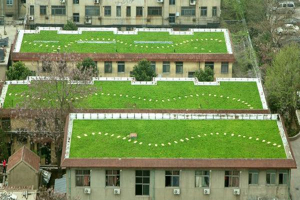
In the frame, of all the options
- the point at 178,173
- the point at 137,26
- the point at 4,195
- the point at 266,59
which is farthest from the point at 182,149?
the point at 137,26

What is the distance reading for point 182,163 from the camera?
3324 inches

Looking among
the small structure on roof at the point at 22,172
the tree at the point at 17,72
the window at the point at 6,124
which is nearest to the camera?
the small structure on roof at the point at 22,172

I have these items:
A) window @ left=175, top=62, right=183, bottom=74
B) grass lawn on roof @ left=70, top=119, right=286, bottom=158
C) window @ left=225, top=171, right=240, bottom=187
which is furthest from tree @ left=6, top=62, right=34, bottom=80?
window @ left=225, top=171, right=240, bottom=187

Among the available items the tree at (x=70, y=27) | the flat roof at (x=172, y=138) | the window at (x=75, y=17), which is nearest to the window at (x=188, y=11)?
the window at (x=75, y=17)

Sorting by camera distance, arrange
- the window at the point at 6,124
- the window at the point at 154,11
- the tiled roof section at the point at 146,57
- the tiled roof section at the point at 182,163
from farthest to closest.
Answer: the window at the point at 154,11 < the tiled roof section at the point at 146,57 < the window at the point at 6,124 < the tiled roof section at the point at 182,163

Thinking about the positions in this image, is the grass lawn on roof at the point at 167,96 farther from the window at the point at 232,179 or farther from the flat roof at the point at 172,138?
the window at the point at 232,179

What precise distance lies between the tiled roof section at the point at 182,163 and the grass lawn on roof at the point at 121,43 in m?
30.8

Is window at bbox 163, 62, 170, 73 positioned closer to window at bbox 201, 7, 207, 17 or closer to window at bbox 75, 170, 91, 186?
window at bbox 201, 7, 207, 17

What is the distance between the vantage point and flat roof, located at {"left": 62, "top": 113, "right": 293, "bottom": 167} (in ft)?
279

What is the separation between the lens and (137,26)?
129 m

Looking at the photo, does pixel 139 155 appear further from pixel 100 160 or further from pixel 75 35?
pixel 75 35

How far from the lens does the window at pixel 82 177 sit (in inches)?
3340

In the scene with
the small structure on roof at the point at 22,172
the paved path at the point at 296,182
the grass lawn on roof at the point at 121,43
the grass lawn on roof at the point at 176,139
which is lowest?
the paved path at the point at 296,182

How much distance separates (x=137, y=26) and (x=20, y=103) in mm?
34576
